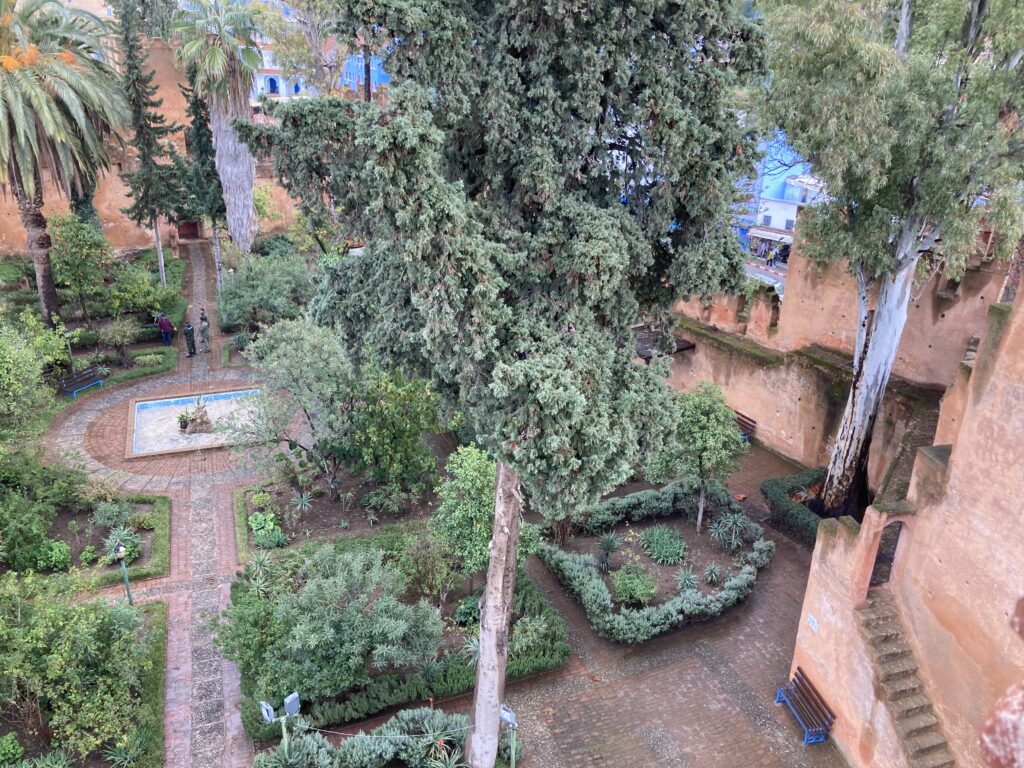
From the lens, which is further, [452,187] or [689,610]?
[689,610]

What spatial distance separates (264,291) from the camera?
24.8m

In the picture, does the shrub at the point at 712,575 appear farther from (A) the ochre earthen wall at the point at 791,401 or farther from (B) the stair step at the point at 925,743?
(A) the ochre earthen wall at the point at 791,401

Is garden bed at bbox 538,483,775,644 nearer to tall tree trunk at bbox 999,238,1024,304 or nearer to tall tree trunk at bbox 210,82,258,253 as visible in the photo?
tall tree trunk at bbox 999,238,1024,304

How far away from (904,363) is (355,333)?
13.8 meters

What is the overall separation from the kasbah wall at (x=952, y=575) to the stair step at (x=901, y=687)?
0.14 metres

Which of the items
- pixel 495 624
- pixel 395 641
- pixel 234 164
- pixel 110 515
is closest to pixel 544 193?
pixel 495 624

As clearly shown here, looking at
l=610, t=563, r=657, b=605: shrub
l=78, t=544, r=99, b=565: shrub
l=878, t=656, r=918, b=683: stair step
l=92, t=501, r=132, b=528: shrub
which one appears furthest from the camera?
l=92, t=501, r=132, b=528: shrub

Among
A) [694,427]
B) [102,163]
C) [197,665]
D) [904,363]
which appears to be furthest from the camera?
[102,163]

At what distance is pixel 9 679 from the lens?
10188 millimetres

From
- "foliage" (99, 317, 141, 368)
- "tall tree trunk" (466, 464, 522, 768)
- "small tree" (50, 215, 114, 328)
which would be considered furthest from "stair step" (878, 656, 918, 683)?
"small tree" (50, 215, 114, 328)

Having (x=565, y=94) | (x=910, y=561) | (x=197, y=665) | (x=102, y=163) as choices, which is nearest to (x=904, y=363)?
(x=910, y=561)

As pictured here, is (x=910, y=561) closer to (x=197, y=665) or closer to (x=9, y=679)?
(x=197, y=665)

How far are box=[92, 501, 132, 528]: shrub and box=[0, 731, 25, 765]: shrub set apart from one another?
5.83 metres

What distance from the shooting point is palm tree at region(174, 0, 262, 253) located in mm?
24188
